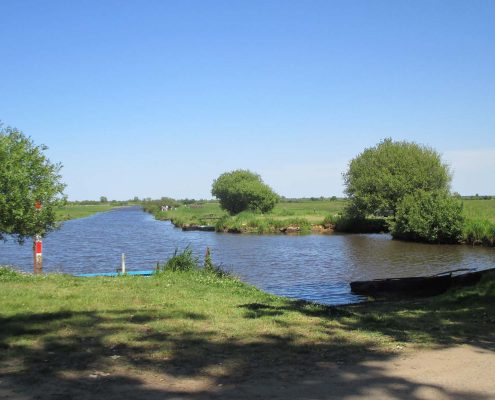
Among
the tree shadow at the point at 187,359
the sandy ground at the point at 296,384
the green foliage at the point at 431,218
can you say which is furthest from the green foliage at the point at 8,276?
the green foliage at the point at 431,218

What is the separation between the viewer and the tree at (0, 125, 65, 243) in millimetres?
16484

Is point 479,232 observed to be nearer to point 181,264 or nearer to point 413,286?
point 413,286

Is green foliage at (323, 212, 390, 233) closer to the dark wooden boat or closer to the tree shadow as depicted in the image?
the dark wooden boat

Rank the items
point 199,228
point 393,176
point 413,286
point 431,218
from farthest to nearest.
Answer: point 199,228 < point 393,176 < point 431,218 < point 413,286

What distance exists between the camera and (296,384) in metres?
5.86

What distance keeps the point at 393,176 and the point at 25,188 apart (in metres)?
46.2

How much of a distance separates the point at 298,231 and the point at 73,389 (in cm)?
6075

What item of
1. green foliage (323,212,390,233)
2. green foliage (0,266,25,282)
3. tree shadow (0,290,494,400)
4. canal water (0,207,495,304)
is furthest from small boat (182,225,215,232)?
tree shadow (0,290,494,400)

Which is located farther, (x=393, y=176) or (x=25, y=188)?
(x=393, y=176)

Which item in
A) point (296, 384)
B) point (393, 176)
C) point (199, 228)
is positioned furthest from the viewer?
point (199, 228)

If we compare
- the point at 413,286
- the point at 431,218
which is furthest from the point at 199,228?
the point at 413,286

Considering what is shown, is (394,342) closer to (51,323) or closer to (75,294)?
(51,323)

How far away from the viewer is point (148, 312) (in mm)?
10188

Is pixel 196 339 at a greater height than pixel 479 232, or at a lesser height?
greater
